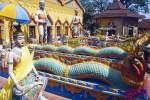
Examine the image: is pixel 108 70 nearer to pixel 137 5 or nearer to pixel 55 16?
pixel 55 16

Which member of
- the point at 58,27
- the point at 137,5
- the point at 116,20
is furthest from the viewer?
the point at 137,5

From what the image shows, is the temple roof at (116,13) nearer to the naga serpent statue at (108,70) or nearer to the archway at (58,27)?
the archway at (58,27)

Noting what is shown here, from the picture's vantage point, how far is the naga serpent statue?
4.23 meters

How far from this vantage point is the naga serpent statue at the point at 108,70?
423 cm

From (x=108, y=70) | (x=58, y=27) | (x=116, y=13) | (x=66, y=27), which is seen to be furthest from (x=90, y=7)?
(x=108, y=70)

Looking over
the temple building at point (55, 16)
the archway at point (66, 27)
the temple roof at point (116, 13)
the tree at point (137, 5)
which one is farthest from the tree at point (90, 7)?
the archway at point (66, 27)

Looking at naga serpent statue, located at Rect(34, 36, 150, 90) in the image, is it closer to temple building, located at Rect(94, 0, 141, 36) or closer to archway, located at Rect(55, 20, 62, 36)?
archway, located at Rect(55, 20, 62, 36)

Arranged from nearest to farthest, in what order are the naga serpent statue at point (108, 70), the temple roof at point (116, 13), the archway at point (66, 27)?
1. the naga serpent statue at point (108, 70)
2. the archway at point (66, 27)
3. the temple roof at point (116, 13)

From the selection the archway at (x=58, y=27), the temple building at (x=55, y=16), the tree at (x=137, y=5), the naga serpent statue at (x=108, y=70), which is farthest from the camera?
the tree at (x=137, y=5)

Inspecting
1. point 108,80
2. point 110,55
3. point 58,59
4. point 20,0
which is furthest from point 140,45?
point 20,0

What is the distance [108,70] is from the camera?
16.0 ft

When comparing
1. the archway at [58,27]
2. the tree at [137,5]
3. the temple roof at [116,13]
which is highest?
the tree at [137,5]

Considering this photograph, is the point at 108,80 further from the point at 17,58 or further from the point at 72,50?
the point at 72,50

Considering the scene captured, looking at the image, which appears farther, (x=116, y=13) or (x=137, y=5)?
(x=137, y=5)
